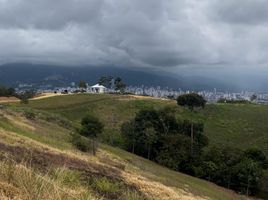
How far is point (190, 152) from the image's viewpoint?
74.2 meters

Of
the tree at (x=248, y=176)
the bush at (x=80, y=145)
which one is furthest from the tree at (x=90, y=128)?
the bush at (x=80, y=145)

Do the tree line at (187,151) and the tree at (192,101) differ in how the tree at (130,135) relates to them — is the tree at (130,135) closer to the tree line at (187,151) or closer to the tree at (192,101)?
the tree line at (187,151)

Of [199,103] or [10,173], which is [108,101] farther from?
[10,173]

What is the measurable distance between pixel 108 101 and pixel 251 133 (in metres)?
39.9

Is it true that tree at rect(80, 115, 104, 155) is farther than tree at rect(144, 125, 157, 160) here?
No

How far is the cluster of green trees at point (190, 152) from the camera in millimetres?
67750

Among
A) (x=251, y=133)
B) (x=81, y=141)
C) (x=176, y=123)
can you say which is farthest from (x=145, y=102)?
(x=81, y=141)

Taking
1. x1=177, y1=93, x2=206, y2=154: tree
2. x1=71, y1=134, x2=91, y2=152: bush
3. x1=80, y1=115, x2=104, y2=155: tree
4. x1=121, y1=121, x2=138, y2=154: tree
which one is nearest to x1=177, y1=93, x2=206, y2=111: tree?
x1=177, y1=93, x2=206, y2=154: tree

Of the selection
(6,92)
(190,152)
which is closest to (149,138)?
(190,152)

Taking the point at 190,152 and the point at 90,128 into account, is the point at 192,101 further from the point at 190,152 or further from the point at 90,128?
the point at 90,128

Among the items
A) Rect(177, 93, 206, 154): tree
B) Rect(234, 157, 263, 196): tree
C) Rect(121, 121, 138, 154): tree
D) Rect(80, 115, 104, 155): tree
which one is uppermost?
Rect(177, 93, 206, 154): tree

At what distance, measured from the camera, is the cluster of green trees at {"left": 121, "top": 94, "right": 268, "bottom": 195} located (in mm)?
67750

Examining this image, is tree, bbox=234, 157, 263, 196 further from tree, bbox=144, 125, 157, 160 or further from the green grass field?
the green grass field

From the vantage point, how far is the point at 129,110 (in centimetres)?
12119
